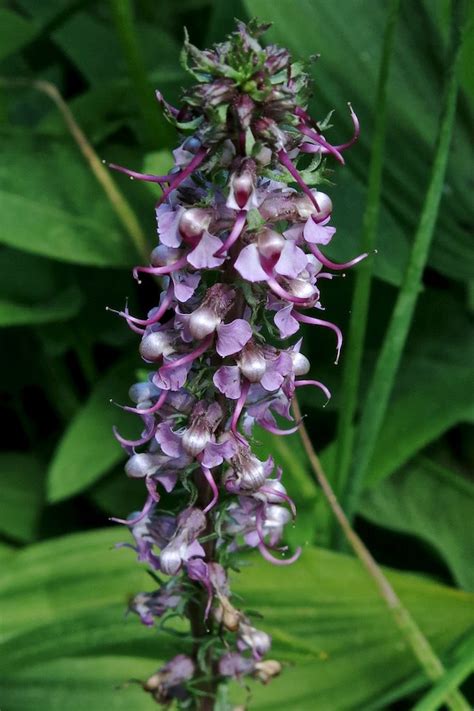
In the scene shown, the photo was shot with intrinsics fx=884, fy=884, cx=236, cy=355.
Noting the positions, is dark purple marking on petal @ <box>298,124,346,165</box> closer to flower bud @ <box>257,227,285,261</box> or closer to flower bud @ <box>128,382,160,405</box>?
flower bud @ <box>257,227,285,261</box>

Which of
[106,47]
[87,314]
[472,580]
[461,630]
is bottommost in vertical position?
[472,580]

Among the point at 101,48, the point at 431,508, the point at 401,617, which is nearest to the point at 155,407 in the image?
Answer: the point at 401,617

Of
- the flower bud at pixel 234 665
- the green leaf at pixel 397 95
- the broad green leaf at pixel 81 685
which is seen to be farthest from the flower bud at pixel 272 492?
the green leaf at pixel 397 95

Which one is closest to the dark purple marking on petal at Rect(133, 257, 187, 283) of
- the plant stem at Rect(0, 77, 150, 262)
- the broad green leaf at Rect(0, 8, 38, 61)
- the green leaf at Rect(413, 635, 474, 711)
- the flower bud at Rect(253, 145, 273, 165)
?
the flower bud at Rect(253, 145, 273, 165)

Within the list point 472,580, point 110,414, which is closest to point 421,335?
point 472,580

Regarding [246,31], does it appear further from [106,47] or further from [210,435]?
[106,47]

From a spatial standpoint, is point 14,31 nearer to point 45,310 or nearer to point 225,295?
point 45,310
